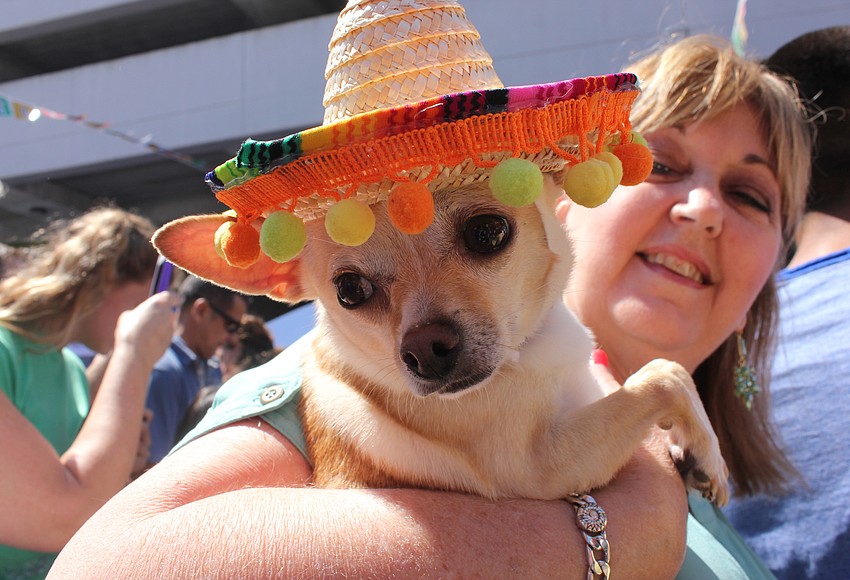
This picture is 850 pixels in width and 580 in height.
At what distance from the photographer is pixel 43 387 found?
2234 millimetres

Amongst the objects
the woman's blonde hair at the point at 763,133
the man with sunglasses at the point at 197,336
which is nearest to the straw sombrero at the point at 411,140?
the woman's blonde hair at the point at 763,133

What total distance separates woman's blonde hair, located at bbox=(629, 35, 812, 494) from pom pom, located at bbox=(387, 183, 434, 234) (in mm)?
904

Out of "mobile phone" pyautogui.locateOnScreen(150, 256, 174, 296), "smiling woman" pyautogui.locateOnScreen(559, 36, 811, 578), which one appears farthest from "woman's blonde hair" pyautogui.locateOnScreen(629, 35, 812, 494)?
"mobile phone" pyautogui.locateOnScreen(150, 256, 174, 296)

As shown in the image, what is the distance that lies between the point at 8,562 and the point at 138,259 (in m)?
1.49

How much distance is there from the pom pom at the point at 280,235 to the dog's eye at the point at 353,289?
1.32ft

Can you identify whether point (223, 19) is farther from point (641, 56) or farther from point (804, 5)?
point (641, 56)

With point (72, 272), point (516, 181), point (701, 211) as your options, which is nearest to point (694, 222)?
point (701, 211)

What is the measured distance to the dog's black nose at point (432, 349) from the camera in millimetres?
1307

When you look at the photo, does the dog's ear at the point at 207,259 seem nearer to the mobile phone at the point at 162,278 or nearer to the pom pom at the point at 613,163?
the pom pom at the point at 613,163

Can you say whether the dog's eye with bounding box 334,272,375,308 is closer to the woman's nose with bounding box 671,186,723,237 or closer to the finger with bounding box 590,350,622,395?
the finger with bounding box 590,350,622,395

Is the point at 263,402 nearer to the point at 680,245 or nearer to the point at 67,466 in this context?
the point at 67,466

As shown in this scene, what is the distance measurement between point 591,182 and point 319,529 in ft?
2.19

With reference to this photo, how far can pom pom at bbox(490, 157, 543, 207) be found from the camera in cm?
104

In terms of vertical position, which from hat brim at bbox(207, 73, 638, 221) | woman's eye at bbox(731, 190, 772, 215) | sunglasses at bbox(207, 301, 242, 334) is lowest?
sunglasses at bbox(207, 301, 242, 334)
